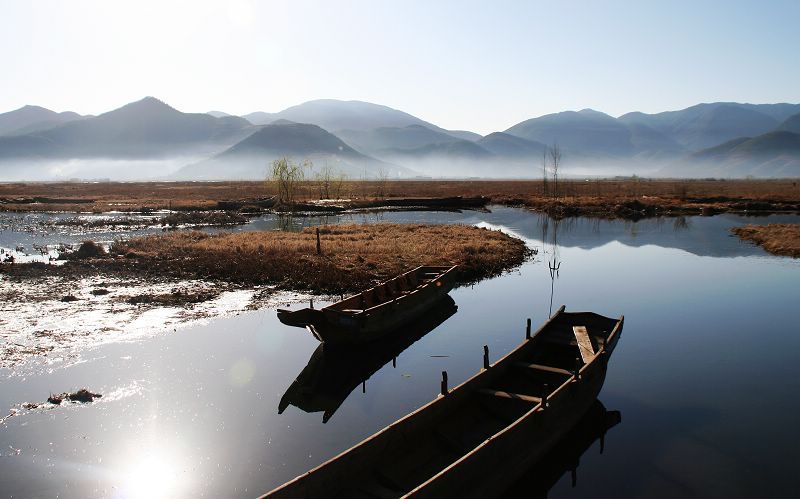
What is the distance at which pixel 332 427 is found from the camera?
16.6m

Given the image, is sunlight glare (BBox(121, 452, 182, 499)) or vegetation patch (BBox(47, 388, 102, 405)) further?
vegetation patch (BBox(47, 388, 102, 405))

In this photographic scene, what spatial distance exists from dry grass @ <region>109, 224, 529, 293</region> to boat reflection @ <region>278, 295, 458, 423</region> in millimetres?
7592

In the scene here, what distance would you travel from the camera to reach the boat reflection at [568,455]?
13.7 m

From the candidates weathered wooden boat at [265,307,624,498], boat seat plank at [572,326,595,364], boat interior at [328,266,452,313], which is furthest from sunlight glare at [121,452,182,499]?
boat seat plank at [572,326,595,364]

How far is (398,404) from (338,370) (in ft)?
13.4

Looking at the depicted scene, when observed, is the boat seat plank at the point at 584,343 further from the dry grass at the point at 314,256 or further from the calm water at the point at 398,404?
the dry grass at the point at 314,256

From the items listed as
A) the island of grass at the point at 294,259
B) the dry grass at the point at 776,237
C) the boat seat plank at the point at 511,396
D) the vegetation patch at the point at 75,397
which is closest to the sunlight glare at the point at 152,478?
the vegetation patch at the point at 75,397

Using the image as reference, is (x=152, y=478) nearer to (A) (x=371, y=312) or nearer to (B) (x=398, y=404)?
(B) (x=398, y=404)

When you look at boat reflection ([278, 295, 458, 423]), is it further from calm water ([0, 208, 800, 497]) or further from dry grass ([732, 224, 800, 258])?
dry grass ([732, 224, 800, 258])

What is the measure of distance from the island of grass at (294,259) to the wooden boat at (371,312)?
200 inches

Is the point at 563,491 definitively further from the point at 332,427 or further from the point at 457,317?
the point at 457,317

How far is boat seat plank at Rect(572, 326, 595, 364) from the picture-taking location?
1742 cm

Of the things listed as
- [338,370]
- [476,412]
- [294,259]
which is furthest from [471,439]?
[294,259]

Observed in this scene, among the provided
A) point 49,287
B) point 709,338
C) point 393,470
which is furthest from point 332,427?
point 49,287
